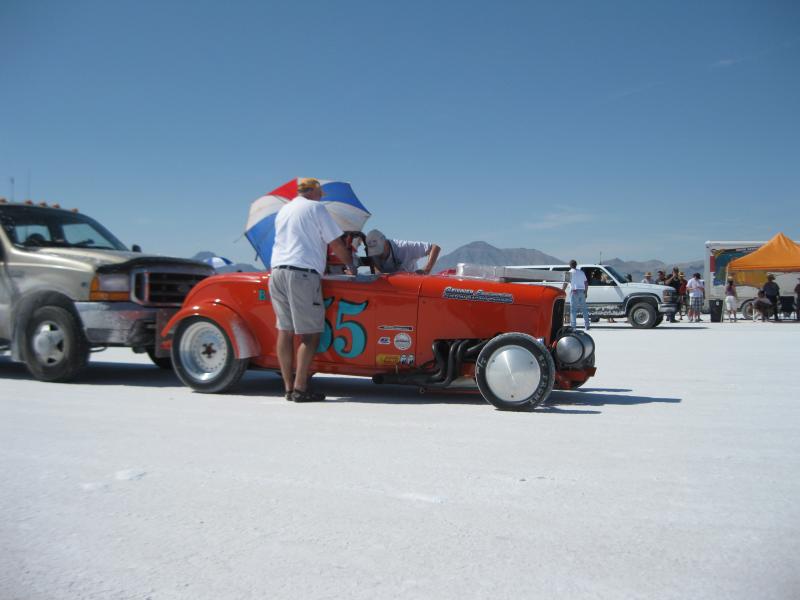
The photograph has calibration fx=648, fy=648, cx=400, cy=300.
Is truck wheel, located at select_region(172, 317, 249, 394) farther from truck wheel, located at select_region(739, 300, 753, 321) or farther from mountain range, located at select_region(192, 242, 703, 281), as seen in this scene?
truck wheel, located at select_region(739, 300, 753, 321)

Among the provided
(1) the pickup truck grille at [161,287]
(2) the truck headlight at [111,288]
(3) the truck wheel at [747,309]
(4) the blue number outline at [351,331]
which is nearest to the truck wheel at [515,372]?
(4) the blue number outline at [351,331]

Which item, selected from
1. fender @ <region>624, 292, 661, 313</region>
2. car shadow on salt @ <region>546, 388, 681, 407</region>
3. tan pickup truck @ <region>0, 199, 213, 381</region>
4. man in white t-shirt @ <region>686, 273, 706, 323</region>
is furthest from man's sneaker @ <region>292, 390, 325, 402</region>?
man in white t-shirt @ <region>686, 273, 706, 323</region>

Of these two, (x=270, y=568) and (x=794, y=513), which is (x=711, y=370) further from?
(x=270, y=568)

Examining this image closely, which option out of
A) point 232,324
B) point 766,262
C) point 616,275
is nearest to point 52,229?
point 232,324

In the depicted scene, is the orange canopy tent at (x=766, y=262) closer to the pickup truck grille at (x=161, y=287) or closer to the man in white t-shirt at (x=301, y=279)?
the pickup truck grille at (x=161, y=287)

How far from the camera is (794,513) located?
106 inches

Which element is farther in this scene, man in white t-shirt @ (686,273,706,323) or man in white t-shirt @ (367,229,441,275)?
man in white t-shirt @ (686,273,706,323)

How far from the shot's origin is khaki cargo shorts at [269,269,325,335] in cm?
532

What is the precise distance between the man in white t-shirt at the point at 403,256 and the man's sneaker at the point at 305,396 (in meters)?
1.29

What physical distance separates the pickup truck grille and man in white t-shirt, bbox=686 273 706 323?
1974 centimetres

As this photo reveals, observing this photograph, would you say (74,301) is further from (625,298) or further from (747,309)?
(747,309)

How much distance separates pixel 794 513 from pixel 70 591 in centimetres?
275

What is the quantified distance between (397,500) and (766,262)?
2416 centimetres

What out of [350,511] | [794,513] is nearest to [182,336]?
[350,511]
